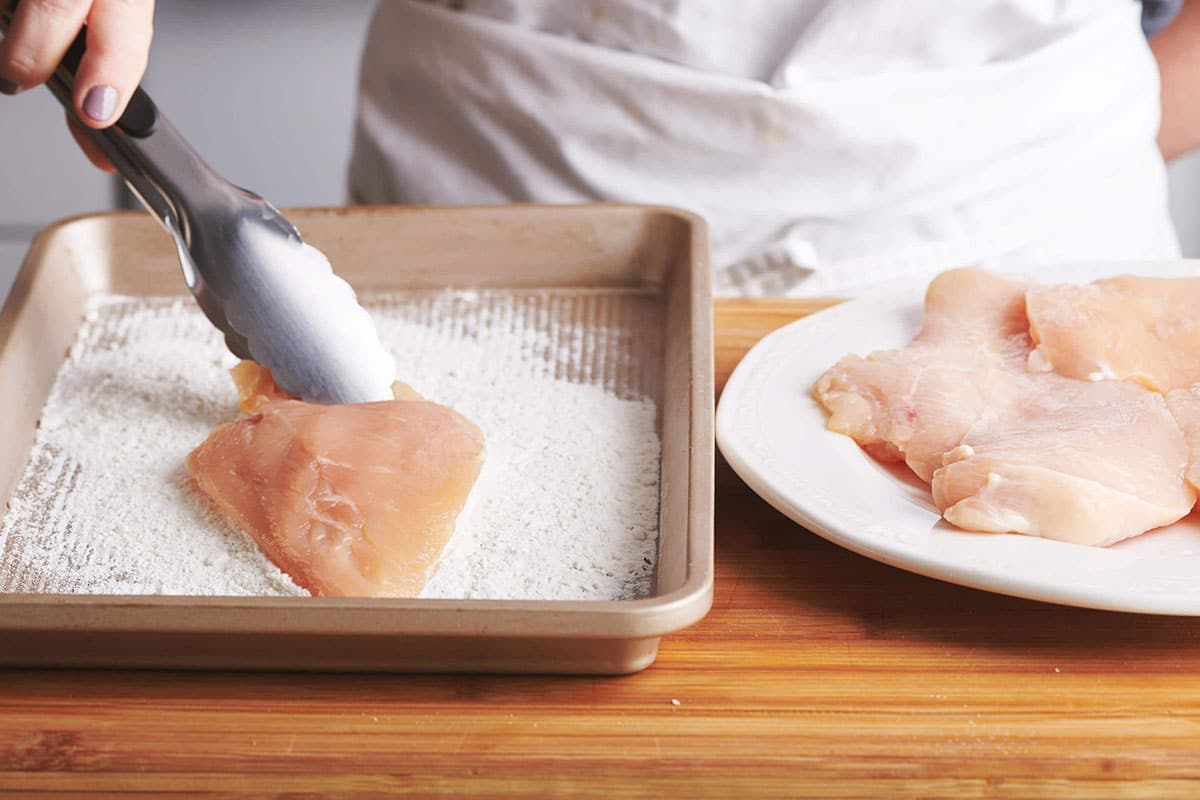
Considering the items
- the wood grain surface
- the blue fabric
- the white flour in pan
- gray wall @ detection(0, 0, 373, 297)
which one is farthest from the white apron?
gray wall @ detection(0, 0, 373, 297)

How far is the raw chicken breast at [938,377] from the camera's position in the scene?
714mm

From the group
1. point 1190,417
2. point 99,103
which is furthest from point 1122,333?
point 99,103

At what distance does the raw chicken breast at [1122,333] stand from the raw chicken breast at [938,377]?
0.08 ft

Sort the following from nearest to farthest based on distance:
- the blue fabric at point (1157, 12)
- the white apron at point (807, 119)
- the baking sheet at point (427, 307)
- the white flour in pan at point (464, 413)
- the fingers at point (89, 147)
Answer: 1. the baking sheet at point (427, 307)
2. the white flour in pan at point (464, 413)
3. the fingers at point (89, 147)
4. the white apron at point (807, 119)
5. the blue fabric at point (1157, 12)

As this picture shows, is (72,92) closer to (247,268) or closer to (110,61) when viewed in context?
(110,61)

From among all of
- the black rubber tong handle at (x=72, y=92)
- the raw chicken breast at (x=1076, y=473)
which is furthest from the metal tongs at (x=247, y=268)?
the raw chicken breast at (x=1076, y=473)

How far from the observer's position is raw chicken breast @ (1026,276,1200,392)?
29.5 inches

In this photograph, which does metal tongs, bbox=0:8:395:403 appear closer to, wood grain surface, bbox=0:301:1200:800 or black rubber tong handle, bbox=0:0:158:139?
black rubber tong handle, bbox=0:0:158:139

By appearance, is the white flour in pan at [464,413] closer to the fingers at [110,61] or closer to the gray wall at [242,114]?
the fingers at [110,61]

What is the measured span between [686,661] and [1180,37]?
994 millimetres

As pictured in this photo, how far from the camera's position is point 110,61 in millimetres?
734

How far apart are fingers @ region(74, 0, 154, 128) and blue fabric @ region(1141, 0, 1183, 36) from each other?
953mm

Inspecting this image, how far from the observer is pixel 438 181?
46.4 inches

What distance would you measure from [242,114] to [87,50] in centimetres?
162
